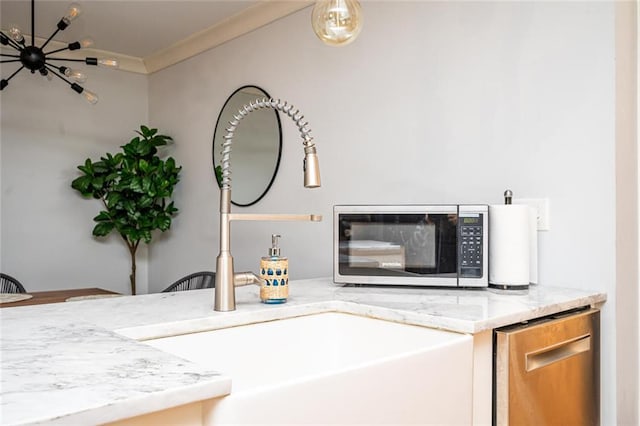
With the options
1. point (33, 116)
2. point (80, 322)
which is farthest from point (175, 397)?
point (33, 116)

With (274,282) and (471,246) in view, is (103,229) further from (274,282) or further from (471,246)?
(471,246)

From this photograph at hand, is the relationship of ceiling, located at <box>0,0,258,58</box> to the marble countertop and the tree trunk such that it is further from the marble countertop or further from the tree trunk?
the marble countertop

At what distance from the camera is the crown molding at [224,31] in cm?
281

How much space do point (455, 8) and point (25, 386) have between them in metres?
1.91

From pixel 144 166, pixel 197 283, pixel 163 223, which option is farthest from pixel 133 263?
pixel 197 283

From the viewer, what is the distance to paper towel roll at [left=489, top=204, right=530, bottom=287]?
5.13 feet

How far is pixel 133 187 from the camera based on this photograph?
3447 millimetres

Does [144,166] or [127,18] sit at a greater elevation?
[127,18]

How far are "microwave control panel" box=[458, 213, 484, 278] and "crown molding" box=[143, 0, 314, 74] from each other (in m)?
1.58

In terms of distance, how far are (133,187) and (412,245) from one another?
2.35m

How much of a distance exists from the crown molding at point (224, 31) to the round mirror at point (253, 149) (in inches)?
14.5

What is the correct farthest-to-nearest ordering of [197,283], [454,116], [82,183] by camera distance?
[82,183] → [197,283] → [454,116]

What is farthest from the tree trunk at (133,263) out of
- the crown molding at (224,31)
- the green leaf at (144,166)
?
the crown molding at (224,31)

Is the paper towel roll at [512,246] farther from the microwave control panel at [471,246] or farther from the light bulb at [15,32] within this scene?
the light bulb at [15,32]
